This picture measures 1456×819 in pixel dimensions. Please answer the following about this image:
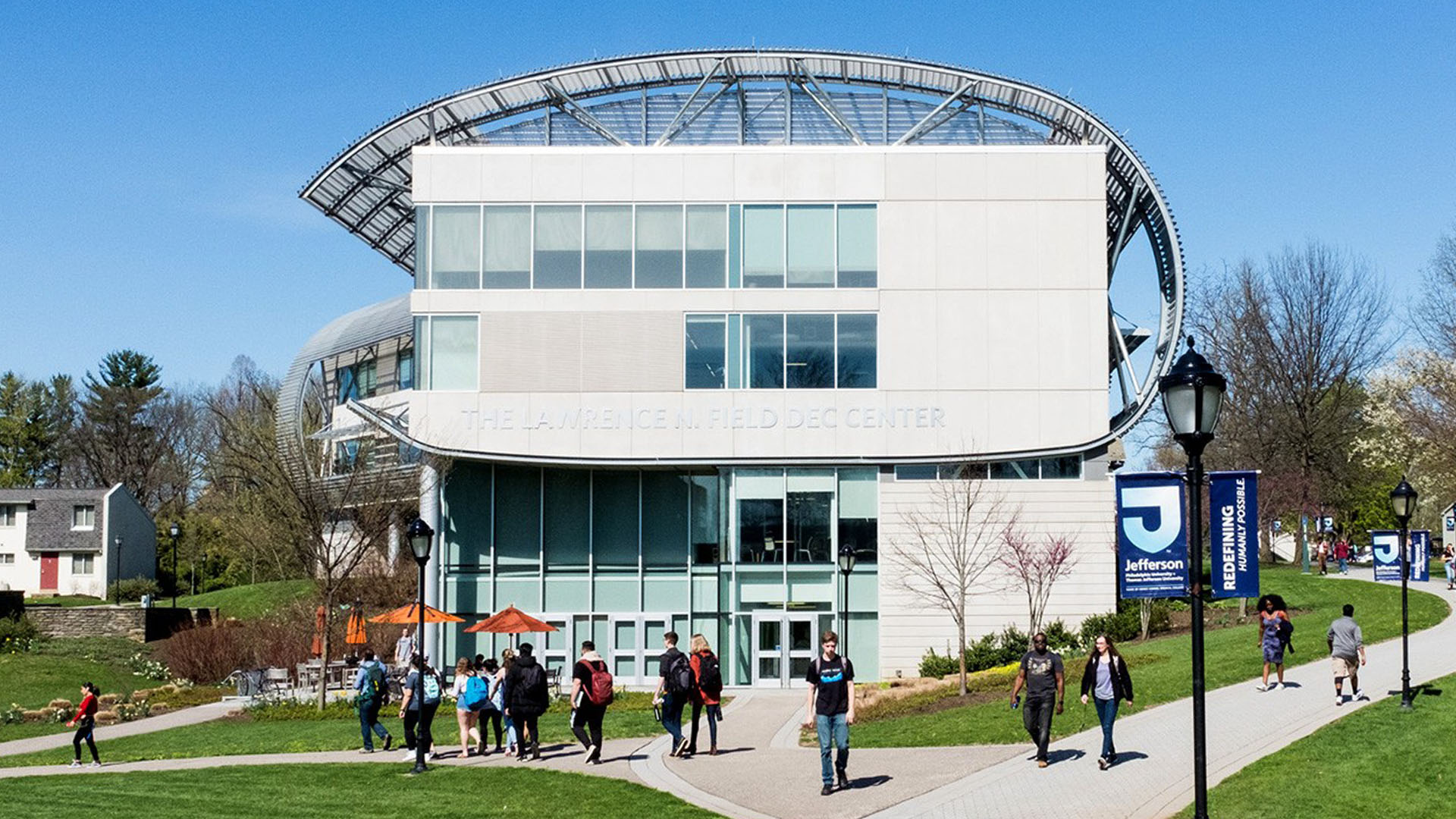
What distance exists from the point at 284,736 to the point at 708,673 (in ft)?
32.2

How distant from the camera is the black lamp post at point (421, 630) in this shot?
865 inches

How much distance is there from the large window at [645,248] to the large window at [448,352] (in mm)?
1050

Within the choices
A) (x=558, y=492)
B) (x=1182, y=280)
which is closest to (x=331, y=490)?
(x=558, y=492)

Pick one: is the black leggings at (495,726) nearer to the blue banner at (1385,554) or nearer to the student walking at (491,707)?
the student walking at (491,707)

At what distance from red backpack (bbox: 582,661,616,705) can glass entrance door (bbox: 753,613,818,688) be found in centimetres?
1905

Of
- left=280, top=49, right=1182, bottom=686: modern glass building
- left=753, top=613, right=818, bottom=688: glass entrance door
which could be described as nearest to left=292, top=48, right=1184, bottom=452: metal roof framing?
left=280, top=49, right=1182, bottom=686: modern glass building

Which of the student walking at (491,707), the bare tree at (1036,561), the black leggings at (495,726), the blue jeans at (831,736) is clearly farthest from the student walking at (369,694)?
the bare tree at (1036,561)

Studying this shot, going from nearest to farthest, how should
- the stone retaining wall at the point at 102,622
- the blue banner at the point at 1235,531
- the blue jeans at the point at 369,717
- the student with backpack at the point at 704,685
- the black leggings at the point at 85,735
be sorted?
the blue banner at the point at 1235,531 < the student with backpack at the point at 704,685 < the blue jeans at the point at 369,717 < the black leggings at the point at 85,735 < the stone retaining wall at the point at 102,622

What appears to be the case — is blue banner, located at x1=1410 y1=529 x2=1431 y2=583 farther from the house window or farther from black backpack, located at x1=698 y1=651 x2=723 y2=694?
the house window

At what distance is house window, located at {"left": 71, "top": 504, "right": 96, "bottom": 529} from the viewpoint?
77.9 m

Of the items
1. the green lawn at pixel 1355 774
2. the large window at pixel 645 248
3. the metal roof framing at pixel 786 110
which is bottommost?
the green lawn at pixel 1355 774

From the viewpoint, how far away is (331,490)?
40.2 metres

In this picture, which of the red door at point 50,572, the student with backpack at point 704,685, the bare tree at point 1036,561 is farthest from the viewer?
the red door at point 50,572

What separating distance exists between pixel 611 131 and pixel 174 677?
69.6 ft
